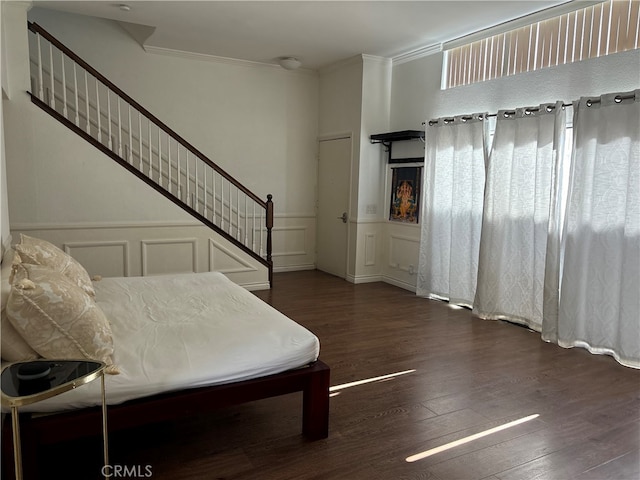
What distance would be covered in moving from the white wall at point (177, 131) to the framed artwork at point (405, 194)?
1.52m

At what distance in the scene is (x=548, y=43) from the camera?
4238mm

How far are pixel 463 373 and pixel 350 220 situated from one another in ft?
10.5

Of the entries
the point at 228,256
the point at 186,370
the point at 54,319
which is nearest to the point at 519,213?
the point at 228,256

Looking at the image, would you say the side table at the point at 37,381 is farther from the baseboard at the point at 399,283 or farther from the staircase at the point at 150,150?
the baseboard at the point at 399,283

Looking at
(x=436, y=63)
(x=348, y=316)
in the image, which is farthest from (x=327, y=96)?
(x=348, y=316)

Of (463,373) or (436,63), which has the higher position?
(436,63)

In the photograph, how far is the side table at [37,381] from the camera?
4.79 ft

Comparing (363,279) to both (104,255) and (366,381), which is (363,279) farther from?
(104,255)

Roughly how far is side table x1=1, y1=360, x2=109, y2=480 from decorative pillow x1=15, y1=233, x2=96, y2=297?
3.93ft

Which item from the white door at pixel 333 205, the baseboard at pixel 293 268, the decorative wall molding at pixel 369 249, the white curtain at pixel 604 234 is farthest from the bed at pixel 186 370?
the baseboard at pixel 293 268

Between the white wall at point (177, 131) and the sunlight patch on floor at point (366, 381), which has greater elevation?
the white wall at point (177, 131)

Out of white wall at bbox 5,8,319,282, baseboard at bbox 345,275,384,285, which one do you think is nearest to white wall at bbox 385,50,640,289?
baseboard at bbox 345,275,384,285

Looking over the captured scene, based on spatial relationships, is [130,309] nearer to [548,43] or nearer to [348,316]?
[348,316]
